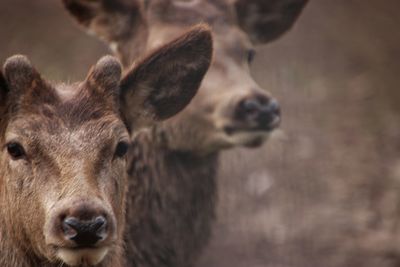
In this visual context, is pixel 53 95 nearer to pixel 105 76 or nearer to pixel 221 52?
pixel 105 76

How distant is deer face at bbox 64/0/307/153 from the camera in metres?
8.52

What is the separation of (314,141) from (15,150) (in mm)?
7361

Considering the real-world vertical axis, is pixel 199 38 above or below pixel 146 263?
above

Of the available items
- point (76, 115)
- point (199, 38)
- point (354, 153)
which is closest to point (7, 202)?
point (76, 115)

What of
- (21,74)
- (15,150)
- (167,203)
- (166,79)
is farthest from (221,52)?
(15,150)

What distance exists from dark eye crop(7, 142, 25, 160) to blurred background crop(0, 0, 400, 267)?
3.28 meters

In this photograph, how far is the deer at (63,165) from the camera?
586cm

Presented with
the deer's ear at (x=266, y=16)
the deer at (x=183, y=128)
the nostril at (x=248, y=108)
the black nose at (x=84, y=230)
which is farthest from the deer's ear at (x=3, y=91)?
the deer's ear at (x=266, y=16)

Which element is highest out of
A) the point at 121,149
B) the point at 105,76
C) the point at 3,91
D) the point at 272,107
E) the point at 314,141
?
the point at 3,91

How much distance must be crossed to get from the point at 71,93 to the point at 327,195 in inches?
241

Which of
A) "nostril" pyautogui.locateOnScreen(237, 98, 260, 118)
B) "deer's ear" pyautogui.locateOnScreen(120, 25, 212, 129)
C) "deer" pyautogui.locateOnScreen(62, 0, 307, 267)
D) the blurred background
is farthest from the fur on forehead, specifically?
the blurred background

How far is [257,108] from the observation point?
27.7 feet

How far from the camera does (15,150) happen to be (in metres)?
6.29

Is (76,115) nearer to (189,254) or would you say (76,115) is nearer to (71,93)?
(71,93)
